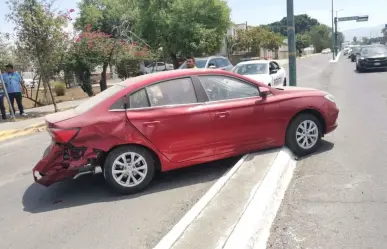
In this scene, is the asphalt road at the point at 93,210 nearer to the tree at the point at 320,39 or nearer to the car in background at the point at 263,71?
the car in background at the point at 263,71

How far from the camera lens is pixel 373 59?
2309 centimetres

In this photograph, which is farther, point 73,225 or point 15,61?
point 15,61

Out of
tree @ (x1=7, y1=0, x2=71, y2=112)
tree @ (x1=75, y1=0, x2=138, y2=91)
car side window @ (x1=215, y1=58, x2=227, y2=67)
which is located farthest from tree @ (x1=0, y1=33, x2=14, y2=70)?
tree @ (x1=75, y1=0, x2=138, y2=91)

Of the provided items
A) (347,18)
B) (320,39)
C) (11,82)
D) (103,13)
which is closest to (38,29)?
(11,82)

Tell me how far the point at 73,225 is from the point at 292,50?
974cm

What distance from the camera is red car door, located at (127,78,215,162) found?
5.30 m

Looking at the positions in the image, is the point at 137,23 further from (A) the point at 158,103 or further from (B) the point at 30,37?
(A) the point at 158,103

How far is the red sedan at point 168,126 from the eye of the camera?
5.13 metres

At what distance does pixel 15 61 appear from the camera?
1672 centimetres

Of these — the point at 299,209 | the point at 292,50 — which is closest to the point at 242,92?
the point at 299,209

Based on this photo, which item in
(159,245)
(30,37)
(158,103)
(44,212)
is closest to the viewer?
(159,245)

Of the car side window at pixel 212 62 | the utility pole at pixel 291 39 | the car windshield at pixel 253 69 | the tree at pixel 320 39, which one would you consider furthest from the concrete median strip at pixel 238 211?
the tree at pixel 320 39

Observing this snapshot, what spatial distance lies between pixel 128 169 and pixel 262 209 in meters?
1.93

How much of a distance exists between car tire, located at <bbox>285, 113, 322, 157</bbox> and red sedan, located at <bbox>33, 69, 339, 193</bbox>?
16 mm
